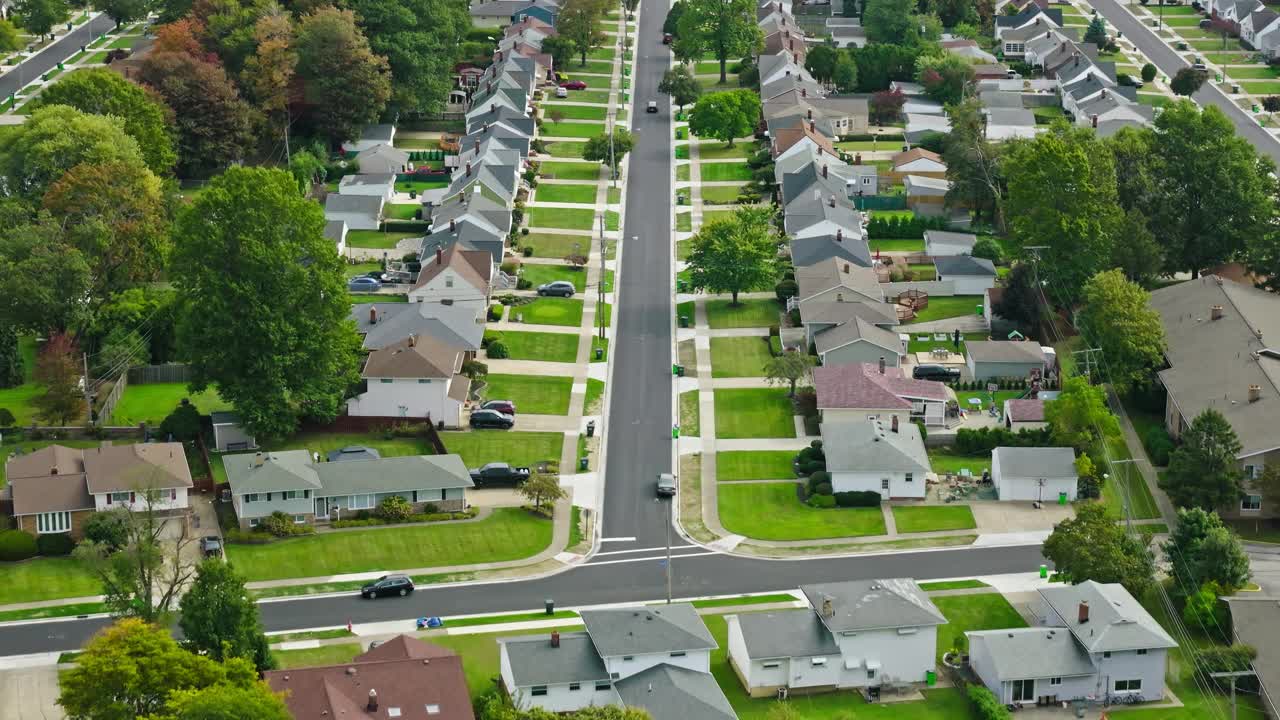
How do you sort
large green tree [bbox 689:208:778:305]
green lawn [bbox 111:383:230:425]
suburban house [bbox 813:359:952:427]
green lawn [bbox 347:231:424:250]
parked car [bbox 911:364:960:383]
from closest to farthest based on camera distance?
suburban house [bbox 813:359:952:427]
green lawn [bbox 111:383:230:425]
parked car [bbox 911:364:960:383]
large green tree [bbox 689:208:778:305]
green lawn [bbox 347:231:424:250]

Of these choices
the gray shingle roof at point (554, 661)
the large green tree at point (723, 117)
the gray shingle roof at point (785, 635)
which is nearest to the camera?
the gray shingle roof at point (554, 661)

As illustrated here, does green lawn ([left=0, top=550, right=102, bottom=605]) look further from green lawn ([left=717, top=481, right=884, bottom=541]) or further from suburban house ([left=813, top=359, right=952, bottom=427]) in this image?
suburban house ([left=813, top=359, right=952, bottom=427])

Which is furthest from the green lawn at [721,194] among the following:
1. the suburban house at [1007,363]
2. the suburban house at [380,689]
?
the suburban house at [380,689]

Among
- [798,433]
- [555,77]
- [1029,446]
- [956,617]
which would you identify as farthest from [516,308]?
[555,77]

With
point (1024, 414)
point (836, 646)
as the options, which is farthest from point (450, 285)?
point (836, 646)

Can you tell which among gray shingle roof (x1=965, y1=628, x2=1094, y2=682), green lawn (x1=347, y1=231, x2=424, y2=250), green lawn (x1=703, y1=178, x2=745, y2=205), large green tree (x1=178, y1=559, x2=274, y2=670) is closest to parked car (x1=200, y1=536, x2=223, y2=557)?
large green tree (x1=178, y1=559, x2=274, y2=670)

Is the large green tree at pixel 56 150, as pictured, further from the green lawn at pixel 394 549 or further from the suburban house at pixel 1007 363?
the suburban house at pixel 1007 363

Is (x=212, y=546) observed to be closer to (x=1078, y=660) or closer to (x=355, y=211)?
(x=1078, y=660)
